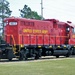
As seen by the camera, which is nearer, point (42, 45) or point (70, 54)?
point (42, 45)

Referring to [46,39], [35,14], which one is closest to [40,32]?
[46,39]

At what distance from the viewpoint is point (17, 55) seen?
2783 cm

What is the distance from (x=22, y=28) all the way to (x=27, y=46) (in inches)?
67.2

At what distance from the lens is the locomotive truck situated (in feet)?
91.4

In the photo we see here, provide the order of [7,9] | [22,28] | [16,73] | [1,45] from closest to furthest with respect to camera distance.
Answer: [16,73] → [1,45] → [22,28] → [7,9]

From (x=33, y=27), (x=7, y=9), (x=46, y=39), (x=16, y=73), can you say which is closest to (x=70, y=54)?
(x=46, y=39)

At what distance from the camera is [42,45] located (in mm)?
31172

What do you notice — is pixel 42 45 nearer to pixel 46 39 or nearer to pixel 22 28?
pixel 46 39

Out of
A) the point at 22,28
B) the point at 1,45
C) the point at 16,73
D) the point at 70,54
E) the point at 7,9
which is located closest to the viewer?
the point at 16,73

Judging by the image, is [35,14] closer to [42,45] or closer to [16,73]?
[42,45]

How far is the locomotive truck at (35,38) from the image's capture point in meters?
27.9

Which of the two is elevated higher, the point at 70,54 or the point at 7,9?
the point at 7,9

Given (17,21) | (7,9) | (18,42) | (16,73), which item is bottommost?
(16,73)

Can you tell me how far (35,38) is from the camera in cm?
3033
